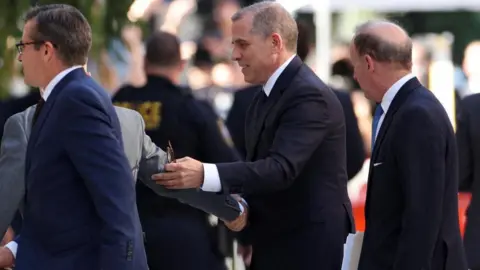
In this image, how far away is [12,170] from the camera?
5.05 m

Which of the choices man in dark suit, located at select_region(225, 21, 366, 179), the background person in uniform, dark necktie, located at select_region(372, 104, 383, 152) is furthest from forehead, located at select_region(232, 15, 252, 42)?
man in dark suit, located at select_region(225, 21, 366, 179)

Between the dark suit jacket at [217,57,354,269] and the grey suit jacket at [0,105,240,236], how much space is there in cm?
20

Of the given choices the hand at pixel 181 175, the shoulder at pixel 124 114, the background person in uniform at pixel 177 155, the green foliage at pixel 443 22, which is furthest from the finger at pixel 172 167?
the green foliage at pixel 443 22

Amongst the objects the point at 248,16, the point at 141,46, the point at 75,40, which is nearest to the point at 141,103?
the point at 248,16

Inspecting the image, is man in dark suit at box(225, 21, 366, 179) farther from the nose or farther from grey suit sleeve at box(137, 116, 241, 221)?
grey suit sleeve at box(137, 116, 241, 221)

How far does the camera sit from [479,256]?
7.65 meters

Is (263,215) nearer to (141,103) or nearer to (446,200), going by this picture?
(446,200)

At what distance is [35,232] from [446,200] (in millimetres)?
1561

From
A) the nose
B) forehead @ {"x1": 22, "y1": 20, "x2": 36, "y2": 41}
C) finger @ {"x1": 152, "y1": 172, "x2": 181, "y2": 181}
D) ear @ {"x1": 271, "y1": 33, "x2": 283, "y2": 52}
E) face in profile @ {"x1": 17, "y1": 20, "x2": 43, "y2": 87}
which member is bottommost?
finger @ {"x1": 152, "y1": 172, "x2": 181, "y2": 181}

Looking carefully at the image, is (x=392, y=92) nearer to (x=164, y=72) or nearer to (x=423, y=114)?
(x=423, y=114)

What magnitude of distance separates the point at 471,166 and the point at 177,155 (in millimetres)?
1788

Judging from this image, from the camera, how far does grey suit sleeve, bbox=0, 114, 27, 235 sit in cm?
495

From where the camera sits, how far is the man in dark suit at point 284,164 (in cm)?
552

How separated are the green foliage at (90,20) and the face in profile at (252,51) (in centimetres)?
373
